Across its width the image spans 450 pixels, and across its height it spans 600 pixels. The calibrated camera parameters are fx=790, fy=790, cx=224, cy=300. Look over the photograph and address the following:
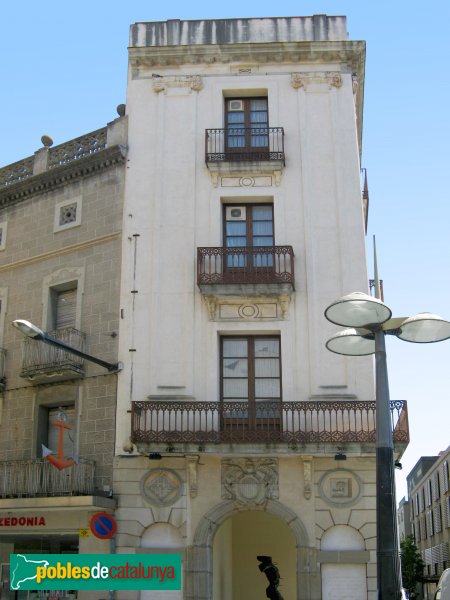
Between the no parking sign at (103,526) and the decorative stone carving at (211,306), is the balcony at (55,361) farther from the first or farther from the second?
the no parking sign at (103,526)

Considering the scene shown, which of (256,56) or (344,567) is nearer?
(344,567)

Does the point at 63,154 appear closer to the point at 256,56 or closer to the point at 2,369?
the point at 256,56

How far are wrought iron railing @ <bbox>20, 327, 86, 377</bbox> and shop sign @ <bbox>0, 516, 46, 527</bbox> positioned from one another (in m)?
3.55

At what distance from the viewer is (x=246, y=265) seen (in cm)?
1973

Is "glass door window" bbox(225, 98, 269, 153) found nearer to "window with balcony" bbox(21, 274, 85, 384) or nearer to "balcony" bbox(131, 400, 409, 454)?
"window with balcony" bbox(21, 274, 85, 384)

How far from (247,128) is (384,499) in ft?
→ 45.7

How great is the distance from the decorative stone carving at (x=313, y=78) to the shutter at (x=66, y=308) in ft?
27.4

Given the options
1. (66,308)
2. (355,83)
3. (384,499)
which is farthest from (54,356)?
(384,499)

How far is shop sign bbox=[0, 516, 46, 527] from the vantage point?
750 inches

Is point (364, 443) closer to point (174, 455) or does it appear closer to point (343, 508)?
point (343, 508)

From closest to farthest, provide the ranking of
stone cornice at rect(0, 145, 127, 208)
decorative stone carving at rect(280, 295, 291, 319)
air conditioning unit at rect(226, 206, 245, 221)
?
decorative stone carving at rect(280, 295, 291, 319) < air conditioning unit at rect(226, 206, 245, 221) < stone cornice at rect(0, 145, 127, 208)

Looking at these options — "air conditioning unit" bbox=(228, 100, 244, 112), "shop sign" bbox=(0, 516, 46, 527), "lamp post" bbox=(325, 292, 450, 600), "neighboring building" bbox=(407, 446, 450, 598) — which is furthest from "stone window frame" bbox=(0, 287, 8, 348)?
"neighboring building" bbox=(407, 446, 450, 598)

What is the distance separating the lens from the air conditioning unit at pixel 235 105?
22188mm

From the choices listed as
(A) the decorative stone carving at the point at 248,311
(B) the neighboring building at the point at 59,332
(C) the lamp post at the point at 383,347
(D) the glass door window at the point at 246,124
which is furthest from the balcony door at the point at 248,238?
(C) the lamp post at the point at 383,347
